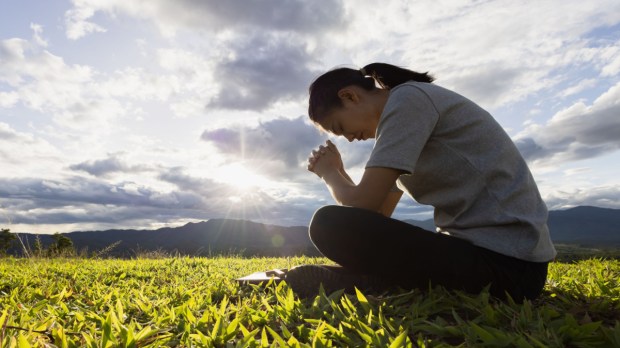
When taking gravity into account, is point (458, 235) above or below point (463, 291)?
above

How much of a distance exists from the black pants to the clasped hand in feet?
2.25

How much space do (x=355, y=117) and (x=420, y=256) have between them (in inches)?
47.2

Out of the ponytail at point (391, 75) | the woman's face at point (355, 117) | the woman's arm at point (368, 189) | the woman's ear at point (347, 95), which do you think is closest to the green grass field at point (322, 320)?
the woman's arm at point (368, 189)

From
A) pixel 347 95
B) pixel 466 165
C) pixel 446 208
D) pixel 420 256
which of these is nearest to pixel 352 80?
pixel 347 95

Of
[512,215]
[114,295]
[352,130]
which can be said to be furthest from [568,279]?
[114,295]

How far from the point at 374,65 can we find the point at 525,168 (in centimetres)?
139

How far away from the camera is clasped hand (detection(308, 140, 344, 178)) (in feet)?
11.9

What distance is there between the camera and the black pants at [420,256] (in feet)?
8.96

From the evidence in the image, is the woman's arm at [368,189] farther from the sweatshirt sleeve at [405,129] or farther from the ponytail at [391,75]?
the ponytail at [391,75]

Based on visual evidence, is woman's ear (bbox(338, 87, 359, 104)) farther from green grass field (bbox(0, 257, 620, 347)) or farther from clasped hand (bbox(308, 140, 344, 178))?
green grass field (bbox(0, 257, 620, 347))

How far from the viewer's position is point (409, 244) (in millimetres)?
2754

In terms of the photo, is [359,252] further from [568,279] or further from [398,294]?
[568,279]

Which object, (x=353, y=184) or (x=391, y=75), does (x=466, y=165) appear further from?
(x=391, y=75)

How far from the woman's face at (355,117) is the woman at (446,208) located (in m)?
0.41
